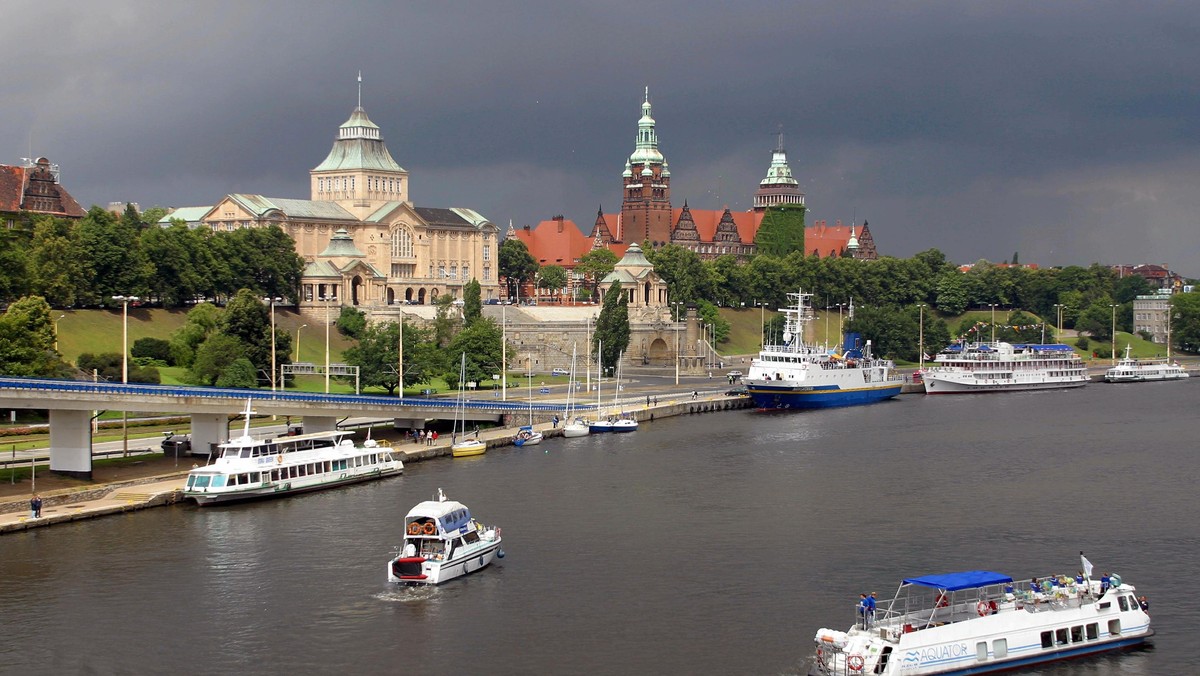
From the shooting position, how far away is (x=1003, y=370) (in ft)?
543

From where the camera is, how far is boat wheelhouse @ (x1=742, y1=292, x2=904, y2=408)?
452 ft

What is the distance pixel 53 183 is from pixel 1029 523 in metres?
127

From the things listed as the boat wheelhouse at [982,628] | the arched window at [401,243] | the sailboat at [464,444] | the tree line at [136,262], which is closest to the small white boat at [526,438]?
the sailboat at [464,444]

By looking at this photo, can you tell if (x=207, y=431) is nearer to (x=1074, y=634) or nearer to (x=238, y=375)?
(x=238, y=375)

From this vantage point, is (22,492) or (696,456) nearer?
(22,492)

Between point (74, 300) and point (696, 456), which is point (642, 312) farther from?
point (696, 456)

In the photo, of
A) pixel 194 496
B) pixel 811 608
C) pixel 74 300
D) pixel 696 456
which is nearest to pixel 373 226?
pixel 74 300

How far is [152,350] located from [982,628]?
92107 millimetres

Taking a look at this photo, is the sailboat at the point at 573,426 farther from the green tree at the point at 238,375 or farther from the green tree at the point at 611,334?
the green tree at the point at 611,334

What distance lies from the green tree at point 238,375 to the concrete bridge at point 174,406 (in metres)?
13.7

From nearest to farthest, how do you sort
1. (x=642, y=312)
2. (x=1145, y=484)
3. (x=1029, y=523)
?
(x=1029, y=523) → (x=1145, y=484) → (x=642, y=312)

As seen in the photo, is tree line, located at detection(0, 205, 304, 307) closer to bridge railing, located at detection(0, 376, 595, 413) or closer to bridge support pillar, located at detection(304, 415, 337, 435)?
bridge support pillar, located at detection(304, 415, 337, 435)

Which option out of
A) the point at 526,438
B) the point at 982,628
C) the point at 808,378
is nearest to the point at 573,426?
the point at 526,438

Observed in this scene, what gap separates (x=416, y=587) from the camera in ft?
195
